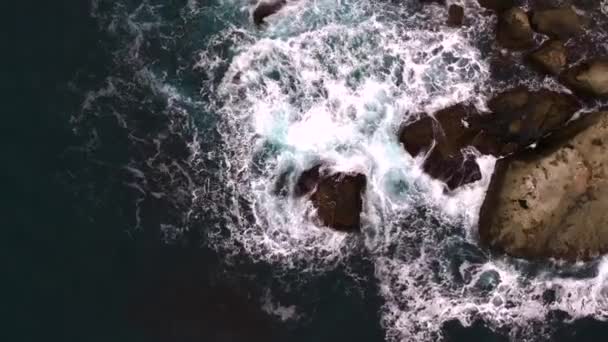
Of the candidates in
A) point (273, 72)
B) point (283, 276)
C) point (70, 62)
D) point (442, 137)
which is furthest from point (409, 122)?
point (70, 62)

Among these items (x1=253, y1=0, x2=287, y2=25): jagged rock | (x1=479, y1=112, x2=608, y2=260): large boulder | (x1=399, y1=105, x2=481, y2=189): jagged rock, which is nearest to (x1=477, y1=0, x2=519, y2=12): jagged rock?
(x1=399, y1=105, x2=481, y2=189): jagged rock

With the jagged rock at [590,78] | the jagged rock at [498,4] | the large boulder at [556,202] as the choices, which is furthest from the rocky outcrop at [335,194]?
the jagged rock at [590,78]

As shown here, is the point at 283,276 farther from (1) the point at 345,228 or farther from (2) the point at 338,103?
(2) the point at 338,103

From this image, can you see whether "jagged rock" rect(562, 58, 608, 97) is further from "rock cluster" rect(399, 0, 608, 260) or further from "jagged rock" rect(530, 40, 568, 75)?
"jagged rock" rect(530, 40, 568, 75)

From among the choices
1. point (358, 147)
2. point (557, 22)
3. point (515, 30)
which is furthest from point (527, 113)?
point (358, 147)

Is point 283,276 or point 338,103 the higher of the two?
point 338,103

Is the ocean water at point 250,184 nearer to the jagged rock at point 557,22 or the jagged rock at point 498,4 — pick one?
the jagged rock at point 498,4
